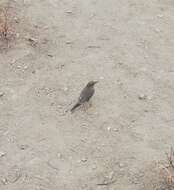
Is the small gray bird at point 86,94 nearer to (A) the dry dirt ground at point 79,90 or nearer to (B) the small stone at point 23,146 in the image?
(A) the dry dirt ground at point 79,90

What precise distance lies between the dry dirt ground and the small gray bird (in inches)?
3.6

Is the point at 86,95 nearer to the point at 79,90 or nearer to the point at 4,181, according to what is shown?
the point at 79,90

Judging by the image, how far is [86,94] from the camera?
19.3 feet

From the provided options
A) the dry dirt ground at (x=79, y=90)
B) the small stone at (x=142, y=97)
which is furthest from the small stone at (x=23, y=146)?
the small stone at (x=142, y=97)

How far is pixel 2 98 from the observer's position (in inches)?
242

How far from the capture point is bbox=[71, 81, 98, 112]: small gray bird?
587cm

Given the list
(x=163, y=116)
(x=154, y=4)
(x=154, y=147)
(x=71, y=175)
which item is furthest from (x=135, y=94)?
(x=154, y=4)

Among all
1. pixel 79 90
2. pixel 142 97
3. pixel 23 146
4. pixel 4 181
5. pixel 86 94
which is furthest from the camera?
pixel 79 90

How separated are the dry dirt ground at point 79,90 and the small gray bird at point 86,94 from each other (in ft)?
0.30

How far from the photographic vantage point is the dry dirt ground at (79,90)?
17.3ft

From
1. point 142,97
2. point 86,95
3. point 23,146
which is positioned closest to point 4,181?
point 23,146

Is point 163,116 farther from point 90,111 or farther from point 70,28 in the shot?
point 70,28

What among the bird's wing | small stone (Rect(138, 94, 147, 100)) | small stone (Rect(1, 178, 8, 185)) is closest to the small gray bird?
the bird's wing

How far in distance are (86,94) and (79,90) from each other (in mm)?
371
